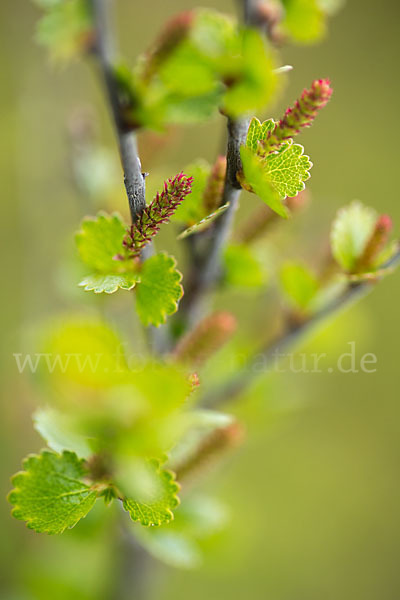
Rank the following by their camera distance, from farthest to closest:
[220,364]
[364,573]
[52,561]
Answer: [364,573] → [52,561] → [220,364]

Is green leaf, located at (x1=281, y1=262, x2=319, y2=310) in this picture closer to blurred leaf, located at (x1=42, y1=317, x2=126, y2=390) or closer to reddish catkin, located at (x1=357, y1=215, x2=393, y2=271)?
reddish catkin, located at (x1=357, y1=215, x2=393, y2=271)

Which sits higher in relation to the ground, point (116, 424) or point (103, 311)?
point (103, 311)

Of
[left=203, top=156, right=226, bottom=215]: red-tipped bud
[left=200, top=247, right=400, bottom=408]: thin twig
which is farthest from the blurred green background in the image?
[left=203, top=156, right=226, bottom=215]: red-tipped bud

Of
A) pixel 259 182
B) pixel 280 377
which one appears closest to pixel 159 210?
pixel 259 182

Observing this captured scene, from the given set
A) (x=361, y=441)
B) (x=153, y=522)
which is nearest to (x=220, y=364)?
(x=153, y=522)

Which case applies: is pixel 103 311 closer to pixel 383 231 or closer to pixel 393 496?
pixel 383 231

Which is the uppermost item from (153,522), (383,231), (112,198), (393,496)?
(393,496)

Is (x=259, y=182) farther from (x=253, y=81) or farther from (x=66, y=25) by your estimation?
(x=66, y=25)
